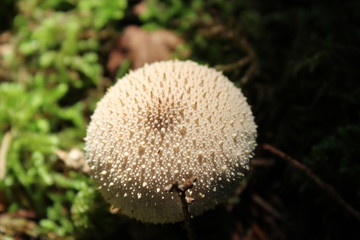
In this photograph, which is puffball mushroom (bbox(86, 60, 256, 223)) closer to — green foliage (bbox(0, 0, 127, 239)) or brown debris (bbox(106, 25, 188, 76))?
green foliage (bbox(0, 0, 127, 239))

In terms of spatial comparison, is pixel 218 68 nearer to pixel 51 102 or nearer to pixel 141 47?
pixel 141 47

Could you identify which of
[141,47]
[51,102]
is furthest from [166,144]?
[51,102]

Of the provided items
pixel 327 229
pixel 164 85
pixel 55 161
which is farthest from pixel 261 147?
pixel 55 161

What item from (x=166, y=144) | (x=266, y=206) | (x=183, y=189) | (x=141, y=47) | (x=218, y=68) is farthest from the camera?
(x=141, y=47)

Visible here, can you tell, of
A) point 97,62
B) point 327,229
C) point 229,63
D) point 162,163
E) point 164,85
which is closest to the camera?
point 162,163

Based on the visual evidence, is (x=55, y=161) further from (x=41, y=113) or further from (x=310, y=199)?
(x=310, y=199)

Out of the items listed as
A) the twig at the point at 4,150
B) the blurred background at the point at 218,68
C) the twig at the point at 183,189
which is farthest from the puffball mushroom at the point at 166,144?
the twig at the point at 4,150
